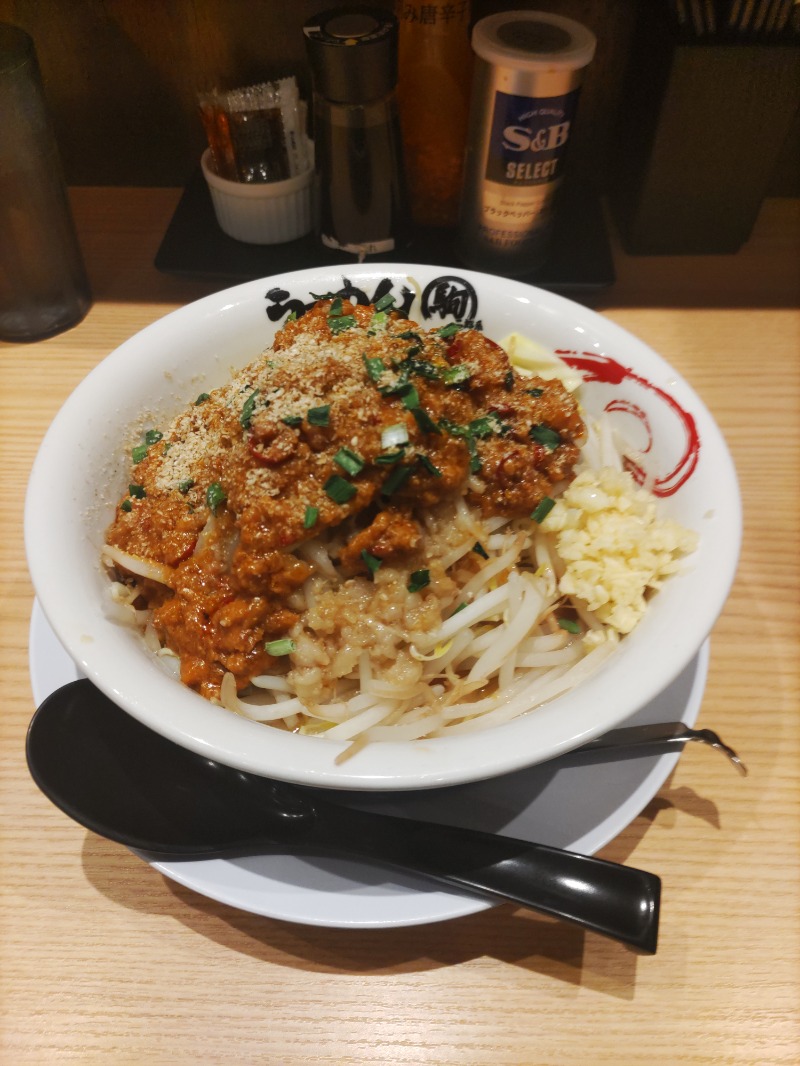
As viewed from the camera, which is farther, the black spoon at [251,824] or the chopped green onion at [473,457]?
the chopped green onion at [473,457]

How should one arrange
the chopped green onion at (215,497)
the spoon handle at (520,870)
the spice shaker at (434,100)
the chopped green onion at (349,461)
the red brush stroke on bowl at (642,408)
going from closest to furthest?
the spoon handle at (520,870)
the chopped green onion at (349,461)
the chopped green onion at (215,497)
the red brush stroke on bowl at (642,408)
the spice shaker at (434,100)

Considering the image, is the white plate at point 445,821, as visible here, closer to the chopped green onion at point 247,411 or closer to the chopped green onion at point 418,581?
the chopped green onion at point 418,581

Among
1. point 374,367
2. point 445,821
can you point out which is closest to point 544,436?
point 374,367

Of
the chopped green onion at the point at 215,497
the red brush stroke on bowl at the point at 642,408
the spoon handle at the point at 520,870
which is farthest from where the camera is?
the red brush stroke on bowl at the point at 642,408

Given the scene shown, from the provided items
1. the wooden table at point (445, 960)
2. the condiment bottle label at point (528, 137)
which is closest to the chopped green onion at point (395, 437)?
the wooden table at point (445, 960)

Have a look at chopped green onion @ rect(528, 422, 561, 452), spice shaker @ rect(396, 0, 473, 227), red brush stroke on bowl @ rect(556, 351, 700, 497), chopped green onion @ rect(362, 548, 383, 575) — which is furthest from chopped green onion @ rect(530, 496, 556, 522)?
spice shaker @ rect(396, 0, 473, 227)

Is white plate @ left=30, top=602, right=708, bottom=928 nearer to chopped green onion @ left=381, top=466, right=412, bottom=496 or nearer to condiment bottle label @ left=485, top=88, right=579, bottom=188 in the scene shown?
chopped green onion @ left=381, top=466, right=412, bottom=496

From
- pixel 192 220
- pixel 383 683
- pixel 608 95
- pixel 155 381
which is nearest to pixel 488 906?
pixel 383 683

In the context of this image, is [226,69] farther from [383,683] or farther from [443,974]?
[443,974]
